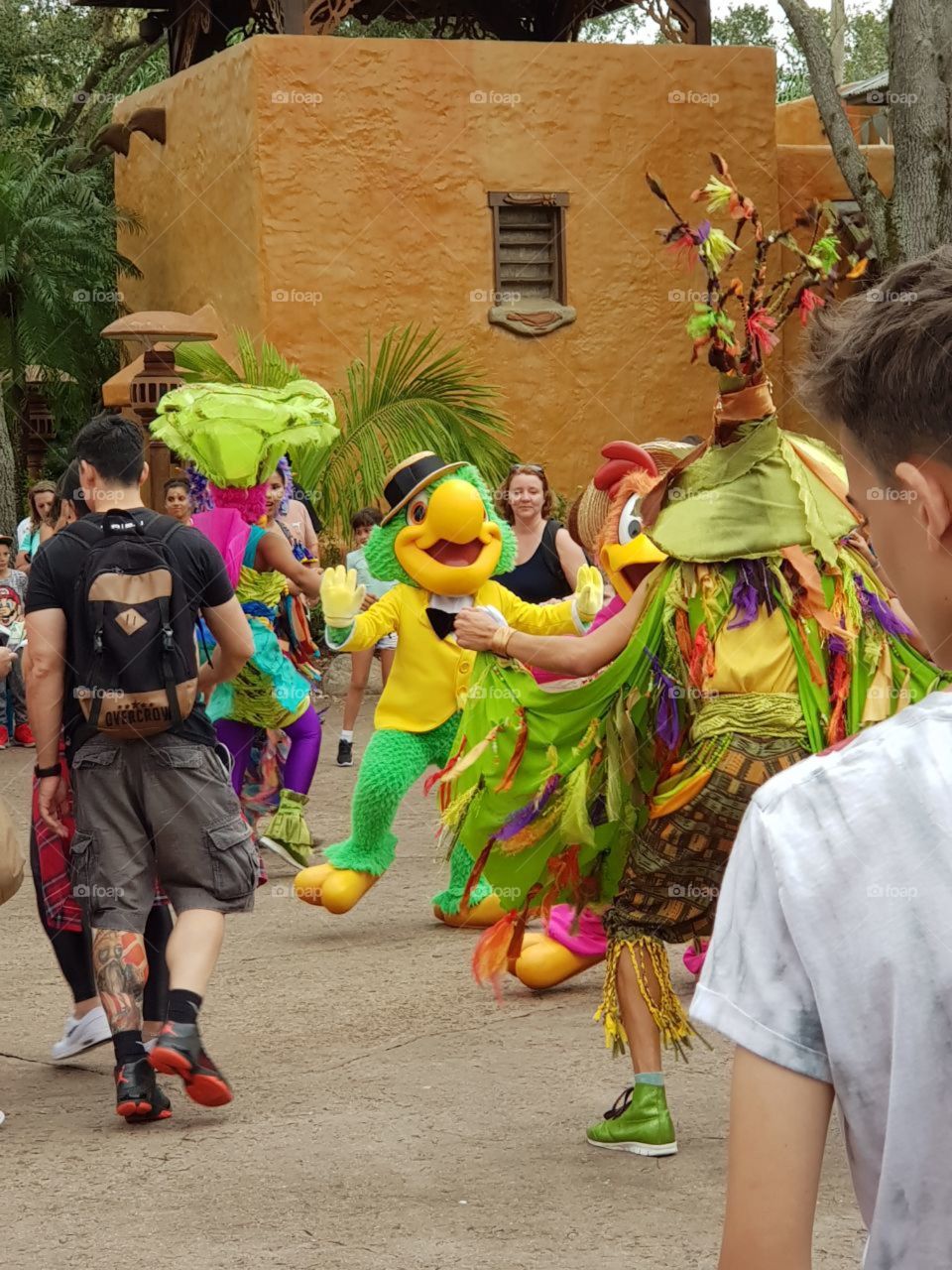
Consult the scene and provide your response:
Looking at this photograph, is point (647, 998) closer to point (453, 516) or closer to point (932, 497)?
point (453, 516)

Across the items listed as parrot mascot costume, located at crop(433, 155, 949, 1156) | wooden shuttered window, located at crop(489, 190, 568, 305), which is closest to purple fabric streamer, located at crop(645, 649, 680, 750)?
parrot mascot costume, located at crop(433, 155, 949, 1156)

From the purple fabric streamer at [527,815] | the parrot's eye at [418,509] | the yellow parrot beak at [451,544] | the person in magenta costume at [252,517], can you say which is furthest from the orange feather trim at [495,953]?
the person in magenta costume at [252,517]

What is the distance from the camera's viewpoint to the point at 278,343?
1565 cm

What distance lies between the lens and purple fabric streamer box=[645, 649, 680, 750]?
4.52 metres

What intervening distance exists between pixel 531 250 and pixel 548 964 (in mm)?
11534

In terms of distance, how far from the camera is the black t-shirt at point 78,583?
5.01 metres

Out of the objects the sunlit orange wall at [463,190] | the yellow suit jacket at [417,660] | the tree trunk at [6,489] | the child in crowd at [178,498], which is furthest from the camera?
the tree trunk at [6,489]

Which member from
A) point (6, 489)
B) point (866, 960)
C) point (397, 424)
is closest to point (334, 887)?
point (866, 960)

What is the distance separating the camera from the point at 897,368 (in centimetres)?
123

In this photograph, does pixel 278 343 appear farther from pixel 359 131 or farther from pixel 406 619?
pixel 406 619

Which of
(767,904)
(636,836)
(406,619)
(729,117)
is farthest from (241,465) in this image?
(729,117)

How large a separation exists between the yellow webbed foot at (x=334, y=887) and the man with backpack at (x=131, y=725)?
1769 millimetres

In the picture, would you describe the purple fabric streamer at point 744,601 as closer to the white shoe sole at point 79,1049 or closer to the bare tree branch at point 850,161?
the white shoe sole at point 79,1049

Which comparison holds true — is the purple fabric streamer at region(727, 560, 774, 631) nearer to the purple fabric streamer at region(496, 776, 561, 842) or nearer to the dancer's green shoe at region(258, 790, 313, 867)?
the purple fabric streamer at region(496, 776, 561, 842)
